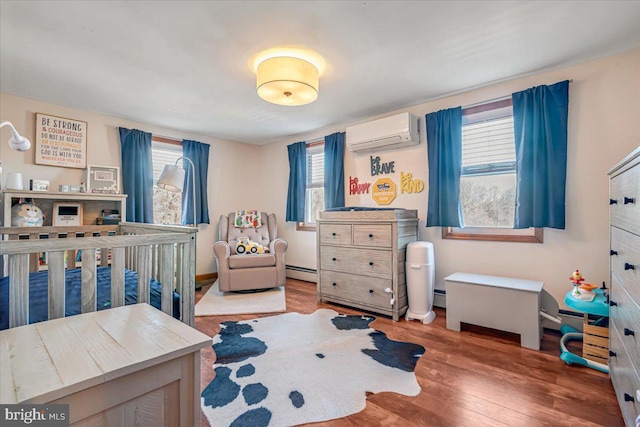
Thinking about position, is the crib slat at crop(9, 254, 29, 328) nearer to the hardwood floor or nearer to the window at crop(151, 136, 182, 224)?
the hardwood floor

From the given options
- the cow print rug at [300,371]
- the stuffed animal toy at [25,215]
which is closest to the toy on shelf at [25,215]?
the stuffed animal toy at [25,215]

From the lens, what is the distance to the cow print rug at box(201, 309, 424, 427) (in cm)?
150

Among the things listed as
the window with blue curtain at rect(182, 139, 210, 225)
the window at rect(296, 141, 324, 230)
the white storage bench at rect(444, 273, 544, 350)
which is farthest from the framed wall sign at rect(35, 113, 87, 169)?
the white storage bench at rect(444, 273, 544, 350)

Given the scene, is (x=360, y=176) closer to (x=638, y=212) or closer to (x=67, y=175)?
(x=638, y=212)

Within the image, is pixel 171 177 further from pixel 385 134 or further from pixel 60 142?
pixel 385 134

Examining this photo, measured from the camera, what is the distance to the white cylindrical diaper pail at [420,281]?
8.90 ft

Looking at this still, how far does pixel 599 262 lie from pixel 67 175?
16.7 feet

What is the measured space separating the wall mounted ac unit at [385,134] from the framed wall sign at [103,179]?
2.82 meters

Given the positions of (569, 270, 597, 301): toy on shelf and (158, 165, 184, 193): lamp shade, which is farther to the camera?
(158, 165, 184, 193): lamp shade

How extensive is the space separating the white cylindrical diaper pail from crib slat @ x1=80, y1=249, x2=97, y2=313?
2.37 metres

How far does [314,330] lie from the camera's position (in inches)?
99.0

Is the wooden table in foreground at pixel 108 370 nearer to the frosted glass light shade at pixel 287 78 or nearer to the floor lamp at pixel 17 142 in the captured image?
the floor lamp at pixel 17 142

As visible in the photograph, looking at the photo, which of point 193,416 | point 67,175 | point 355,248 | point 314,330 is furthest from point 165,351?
point 67,175

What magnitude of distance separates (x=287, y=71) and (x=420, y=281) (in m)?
2.10
